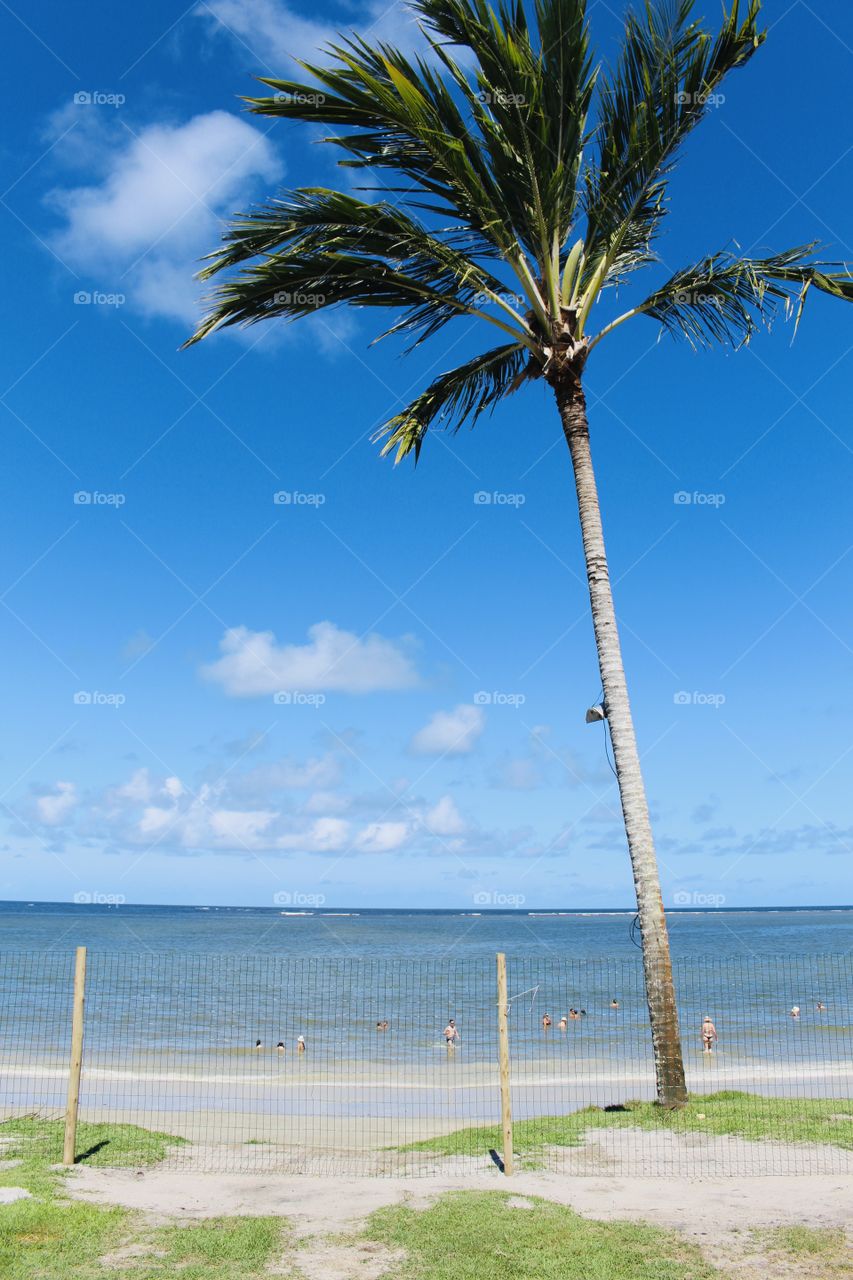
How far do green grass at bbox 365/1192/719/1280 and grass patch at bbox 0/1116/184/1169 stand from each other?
128 inches

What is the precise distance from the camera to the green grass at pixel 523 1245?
225 inches

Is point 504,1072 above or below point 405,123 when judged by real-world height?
below

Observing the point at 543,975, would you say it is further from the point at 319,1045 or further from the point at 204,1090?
the point at 204,1090

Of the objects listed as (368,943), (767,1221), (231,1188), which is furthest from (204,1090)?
(368,943)

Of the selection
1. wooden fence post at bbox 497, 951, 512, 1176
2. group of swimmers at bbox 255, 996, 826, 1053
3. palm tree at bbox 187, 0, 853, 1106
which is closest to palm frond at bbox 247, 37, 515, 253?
palm tree at bbox 187, 0, 853, 1106

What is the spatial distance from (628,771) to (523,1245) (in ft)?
16.8

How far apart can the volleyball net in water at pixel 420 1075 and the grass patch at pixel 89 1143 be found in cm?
4

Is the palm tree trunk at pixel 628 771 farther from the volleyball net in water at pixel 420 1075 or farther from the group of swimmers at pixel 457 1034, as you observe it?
the group of swimmers at pixel 457 1034

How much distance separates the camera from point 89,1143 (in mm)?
9391

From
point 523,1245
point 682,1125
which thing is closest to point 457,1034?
point 682,1125

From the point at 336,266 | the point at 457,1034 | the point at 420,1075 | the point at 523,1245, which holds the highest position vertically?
the point at 336,266

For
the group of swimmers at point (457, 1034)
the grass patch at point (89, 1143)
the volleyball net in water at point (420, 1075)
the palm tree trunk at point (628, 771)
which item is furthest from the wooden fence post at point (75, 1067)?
the group of swimmers at point (457, 1034)

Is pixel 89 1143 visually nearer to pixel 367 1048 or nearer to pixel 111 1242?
pixel 111 1242

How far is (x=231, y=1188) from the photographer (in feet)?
25.9
